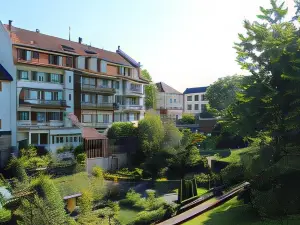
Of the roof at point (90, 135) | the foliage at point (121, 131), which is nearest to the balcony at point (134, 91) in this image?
the foliage at point (121, 131)

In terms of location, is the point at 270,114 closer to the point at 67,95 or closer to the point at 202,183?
the point at 202,183

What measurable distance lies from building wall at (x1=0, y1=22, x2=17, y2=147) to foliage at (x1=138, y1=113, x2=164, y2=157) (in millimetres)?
13913

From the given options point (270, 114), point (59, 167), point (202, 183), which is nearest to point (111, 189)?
A: point (59, 167)

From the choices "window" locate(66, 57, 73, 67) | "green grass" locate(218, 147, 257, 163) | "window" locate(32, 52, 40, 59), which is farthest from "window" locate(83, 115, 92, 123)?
"green grass" locate(218, 147, 257, 163)

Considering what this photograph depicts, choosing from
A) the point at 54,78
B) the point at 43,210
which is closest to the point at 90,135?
the point at 54,78

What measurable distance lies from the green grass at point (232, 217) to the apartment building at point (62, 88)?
2021cm

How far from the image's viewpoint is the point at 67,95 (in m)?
37.6

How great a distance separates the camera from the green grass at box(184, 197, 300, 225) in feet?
43.5

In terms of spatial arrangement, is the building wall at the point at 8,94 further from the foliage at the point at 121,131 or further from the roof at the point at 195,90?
the roof at the point at 195,90

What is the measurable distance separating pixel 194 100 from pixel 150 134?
56990 millimetres

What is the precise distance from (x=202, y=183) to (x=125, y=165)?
10.8 m

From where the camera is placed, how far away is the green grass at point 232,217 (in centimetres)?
1327

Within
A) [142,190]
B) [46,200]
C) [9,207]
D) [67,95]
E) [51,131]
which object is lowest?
[142,190]

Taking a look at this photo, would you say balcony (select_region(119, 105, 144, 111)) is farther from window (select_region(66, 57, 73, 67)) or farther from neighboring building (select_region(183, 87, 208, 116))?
neighboring building (select_region(183, 87, 208, 116))
